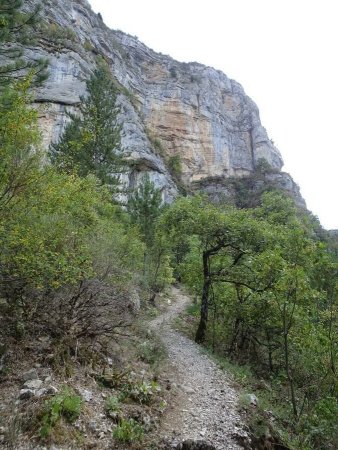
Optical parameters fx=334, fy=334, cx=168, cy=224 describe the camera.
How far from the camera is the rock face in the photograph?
3484 cm

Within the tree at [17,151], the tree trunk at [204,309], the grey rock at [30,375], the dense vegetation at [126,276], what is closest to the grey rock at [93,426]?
the dense vegetation at [126,276]

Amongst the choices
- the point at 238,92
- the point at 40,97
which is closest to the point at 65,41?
the point at 40,97

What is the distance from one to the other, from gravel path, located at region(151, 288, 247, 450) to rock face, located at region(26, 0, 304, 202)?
23932 millimetres

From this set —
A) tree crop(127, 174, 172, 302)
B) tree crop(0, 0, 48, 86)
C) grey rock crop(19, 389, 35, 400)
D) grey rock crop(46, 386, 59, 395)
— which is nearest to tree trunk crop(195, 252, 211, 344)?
tree crop(127, 174, 172, 302)

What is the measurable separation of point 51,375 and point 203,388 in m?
4.10

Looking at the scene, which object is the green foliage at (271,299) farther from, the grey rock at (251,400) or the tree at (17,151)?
the tree at (17,151)

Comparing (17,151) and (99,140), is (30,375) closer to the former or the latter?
(17,151)

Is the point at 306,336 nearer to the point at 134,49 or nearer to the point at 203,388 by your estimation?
the point at 203,388

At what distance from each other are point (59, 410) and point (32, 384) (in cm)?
73

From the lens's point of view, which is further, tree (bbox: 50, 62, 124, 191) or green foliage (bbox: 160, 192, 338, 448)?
tree (bbox: 50, 62, 124, 191)

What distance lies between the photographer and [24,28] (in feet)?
37.6

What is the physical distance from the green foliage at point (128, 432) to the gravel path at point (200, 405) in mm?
550

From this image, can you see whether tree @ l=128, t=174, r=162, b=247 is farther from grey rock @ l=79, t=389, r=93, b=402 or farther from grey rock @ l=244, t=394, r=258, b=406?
grey rock @ l=79, t=389, r=93, b=402

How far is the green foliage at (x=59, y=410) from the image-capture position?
170 inches
